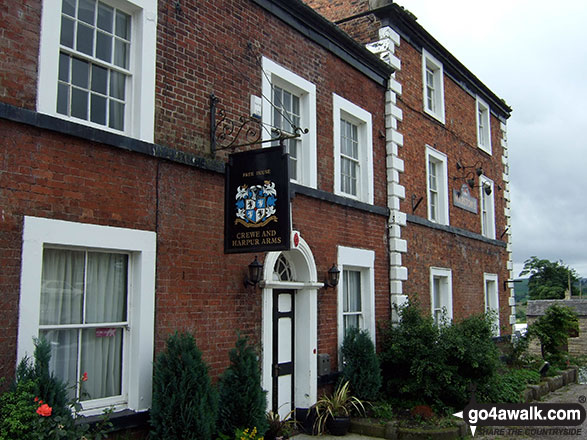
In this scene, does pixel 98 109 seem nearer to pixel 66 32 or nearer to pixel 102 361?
pixel 66 32

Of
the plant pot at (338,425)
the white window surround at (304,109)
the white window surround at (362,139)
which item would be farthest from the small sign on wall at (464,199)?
the plant pot at (338,425)

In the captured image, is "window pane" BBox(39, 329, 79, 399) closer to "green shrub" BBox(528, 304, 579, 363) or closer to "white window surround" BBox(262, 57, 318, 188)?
"white window surround" BBox(262, 57, 318, 188)

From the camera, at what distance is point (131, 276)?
696 centimetres

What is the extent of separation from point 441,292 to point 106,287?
992cm

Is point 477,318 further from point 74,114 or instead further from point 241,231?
point 74,114

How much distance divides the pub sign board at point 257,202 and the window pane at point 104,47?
1.99m

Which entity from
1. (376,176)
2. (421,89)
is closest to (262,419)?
(376,176)

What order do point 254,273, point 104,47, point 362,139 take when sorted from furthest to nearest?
point 362,139 < point 254,273 < point 104,47

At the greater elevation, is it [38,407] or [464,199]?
[464,199]

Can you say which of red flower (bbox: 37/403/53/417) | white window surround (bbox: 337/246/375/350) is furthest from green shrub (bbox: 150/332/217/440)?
white window surround (bbox: 337/246/375/350)

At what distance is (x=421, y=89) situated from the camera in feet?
47.6

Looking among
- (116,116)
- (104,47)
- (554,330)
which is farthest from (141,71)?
(554,330)

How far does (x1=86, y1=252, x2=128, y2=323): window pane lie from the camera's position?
657 centimetres

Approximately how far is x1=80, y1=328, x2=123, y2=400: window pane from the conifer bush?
4742mm
